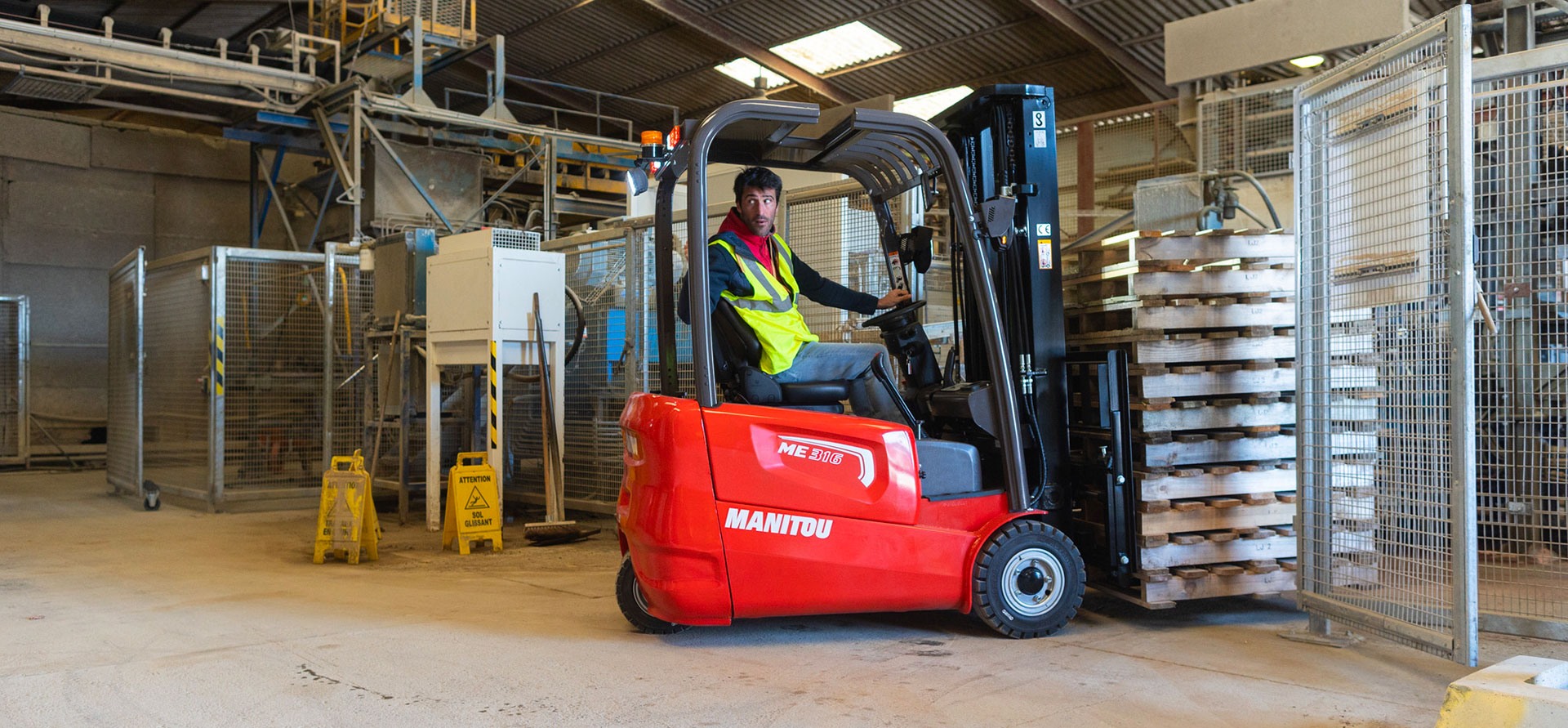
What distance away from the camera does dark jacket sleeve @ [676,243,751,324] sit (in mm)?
4848

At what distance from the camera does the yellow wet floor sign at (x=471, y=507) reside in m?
7.96

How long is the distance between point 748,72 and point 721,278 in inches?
651

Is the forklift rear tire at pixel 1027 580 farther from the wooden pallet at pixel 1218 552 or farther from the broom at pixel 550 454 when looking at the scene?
the broom at pixel 550 454

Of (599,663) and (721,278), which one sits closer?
(599,663)

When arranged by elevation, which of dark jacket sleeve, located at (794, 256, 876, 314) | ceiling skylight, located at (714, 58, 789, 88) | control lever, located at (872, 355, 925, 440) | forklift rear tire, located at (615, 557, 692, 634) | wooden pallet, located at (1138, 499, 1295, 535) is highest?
ceiling skylight, located at (714, 58, 789, 88)

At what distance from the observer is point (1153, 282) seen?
5.43m

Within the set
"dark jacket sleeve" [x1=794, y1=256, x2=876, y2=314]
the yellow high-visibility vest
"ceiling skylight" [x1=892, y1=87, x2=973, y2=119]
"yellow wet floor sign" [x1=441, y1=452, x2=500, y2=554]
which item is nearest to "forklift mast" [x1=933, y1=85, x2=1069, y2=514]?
"dark jacket sleeve" [x1=794, y1=256, x2=876, y2=314]

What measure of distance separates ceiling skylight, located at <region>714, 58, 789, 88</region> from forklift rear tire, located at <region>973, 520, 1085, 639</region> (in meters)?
16.3

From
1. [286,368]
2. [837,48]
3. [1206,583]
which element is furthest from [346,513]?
[837,48]

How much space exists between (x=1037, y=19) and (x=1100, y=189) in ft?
17.8

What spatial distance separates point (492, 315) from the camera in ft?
28.1

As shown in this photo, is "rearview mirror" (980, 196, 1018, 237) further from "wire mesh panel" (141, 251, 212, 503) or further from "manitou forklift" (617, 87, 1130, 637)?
"wire mesh panel" (141, 251, 212, 503)

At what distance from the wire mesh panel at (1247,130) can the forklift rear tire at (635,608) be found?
28.1ft

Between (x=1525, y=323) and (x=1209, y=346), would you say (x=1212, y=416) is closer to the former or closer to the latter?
(x=1209, y=346)
